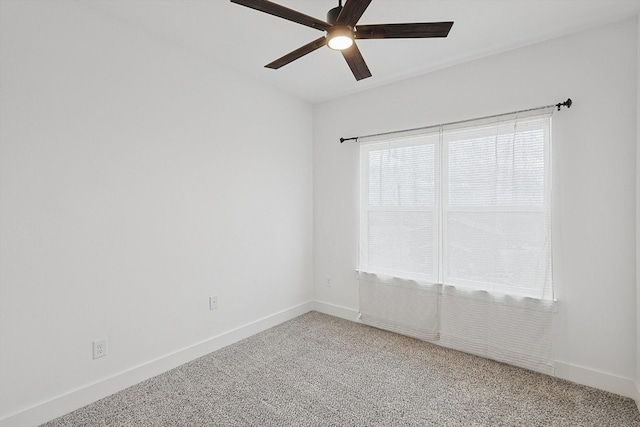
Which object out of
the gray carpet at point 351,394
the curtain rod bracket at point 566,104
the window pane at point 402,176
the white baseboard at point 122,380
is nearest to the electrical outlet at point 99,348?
the white baseboard at point 122,380

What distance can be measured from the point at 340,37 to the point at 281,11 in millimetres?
348

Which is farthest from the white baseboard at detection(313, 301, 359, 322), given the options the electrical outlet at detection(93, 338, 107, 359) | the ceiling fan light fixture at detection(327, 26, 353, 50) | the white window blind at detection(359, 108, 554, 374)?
the ceiling fan light fixture at detection(327, 26, 353, 50)

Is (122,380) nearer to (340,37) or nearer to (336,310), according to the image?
(336,310)

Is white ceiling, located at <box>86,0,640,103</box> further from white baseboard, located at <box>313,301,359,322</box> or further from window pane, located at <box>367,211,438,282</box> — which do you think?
white baseboard, located at <box>313,301,359,322</box>

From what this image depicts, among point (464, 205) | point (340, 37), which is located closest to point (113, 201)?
point (340, 37)

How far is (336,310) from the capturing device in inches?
152

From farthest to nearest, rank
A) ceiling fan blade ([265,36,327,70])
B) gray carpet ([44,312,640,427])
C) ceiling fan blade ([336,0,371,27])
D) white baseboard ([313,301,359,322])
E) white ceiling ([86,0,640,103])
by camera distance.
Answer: white baseboard ([313,301,359,322]), white ceiling ([86,0,640,103]), gray carpet ([44,312,640,427]), ceiling fan blade ([265,36,327,70]), ceiling fan blade ([336,0,371,27])

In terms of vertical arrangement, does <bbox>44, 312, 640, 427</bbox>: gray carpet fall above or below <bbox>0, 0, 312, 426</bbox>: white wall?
below

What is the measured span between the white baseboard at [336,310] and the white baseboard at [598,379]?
6.15 feet

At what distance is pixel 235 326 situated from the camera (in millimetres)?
3176

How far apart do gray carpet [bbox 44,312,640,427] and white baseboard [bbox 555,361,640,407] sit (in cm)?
6

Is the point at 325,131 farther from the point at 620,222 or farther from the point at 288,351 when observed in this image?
the point at 620,222

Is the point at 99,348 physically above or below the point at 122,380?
above

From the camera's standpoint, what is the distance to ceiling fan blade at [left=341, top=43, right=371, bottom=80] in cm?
195
